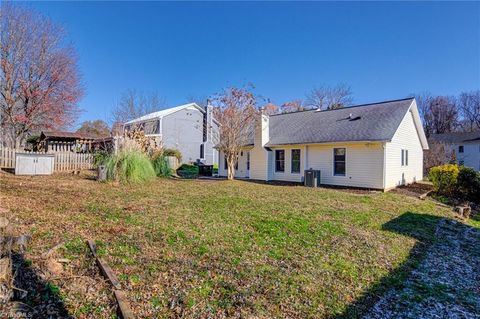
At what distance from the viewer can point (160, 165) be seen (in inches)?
563

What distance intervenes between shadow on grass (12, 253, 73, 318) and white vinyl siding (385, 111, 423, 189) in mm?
12662

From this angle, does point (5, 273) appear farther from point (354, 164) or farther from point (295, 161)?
point (295, 161)

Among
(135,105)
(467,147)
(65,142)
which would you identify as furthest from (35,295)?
(467,147)

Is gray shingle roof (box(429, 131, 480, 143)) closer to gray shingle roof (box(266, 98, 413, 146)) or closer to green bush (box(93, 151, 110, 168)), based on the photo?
gray shingle roof (box(266, 98, 413, 146))

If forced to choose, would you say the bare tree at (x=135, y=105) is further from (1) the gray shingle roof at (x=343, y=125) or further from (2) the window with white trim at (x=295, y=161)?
(2) the window with white trim at (x=295, y=161)

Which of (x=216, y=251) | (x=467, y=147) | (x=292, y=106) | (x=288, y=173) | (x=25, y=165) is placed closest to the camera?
(x=216, y=251)

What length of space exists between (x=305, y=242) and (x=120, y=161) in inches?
314

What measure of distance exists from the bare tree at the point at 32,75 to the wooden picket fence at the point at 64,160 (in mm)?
2271

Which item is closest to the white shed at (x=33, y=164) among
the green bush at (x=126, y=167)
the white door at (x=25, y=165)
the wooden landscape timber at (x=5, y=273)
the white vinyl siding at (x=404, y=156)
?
the white door at (x=25, y=165)

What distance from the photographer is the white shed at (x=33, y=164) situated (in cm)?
1055

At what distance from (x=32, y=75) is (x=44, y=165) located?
21.8ft

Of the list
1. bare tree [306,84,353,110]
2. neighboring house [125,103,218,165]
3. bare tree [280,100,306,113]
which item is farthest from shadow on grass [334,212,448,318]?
bare tree [306,84,353,110]

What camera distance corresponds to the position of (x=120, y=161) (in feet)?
32.4

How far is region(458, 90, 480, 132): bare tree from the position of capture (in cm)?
3834
